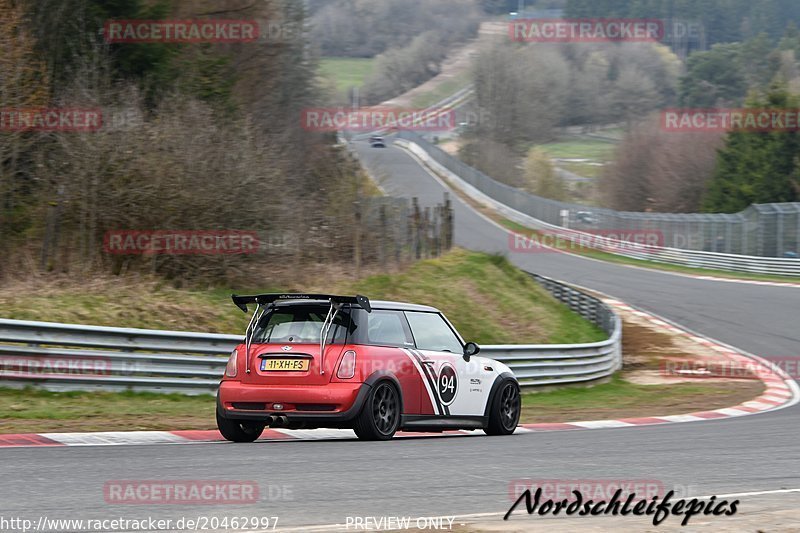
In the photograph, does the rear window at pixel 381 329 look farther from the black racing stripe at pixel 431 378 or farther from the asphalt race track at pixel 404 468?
the asphalt race track at pixel 404 468

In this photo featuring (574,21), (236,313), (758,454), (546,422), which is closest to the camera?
(758,454)

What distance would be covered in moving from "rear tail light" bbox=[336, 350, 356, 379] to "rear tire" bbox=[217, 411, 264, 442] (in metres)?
1.05

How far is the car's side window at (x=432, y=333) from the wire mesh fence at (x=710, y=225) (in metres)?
38.4

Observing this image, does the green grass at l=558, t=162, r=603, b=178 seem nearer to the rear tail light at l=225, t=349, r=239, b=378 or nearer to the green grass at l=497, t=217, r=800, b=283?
the green grass at l=497, t=217, r=800, b=283

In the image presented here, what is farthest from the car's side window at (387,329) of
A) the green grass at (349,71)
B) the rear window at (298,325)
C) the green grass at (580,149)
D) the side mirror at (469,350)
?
the green grass at (349,71)

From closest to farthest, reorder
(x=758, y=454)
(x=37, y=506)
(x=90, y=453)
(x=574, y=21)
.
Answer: (x=37, y=506), (x=90, y=453), (x=758, y=454), (x=574, y=21)

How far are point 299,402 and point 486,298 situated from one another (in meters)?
17.5

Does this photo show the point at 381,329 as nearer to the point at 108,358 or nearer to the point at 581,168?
the point at 108,358

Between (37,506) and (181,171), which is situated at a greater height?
(181,171)

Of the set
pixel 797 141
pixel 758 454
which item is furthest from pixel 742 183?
pixel 758 454

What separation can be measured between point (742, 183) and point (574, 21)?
13309 centimetres

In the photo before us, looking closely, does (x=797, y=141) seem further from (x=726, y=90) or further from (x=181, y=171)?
(x=726, y=90)

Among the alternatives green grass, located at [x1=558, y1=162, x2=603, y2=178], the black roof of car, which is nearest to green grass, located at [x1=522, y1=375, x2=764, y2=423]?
the black roof of car

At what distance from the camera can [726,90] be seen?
123 meters
